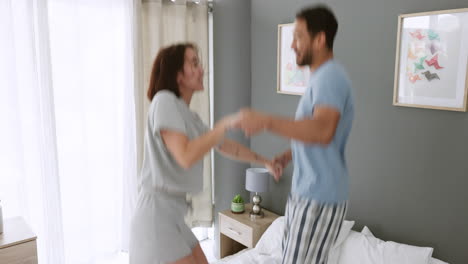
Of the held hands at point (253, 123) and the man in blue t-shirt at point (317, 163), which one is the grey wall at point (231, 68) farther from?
the held hands at point (253, 123)

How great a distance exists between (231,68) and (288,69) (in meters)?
0.61

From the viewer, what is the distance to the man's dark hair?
155 centimetres

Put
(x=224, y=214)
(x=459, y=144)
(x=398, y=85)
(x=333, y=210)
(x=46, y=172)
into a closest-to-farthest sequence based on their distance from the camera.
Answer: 1. (x=333, y=210)
2. (x=459, y=144)
3. (x=398, y=85)
4. (x=46, y=172)
5. (x=224, y=214)

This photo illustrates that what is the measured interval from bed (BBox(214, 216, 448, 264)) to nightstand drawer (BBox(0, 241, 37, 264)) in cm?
120

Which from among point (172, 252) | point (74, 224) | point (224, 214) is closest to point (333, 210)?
point (172, 252)

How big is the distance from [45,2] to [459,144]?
2.87 metres

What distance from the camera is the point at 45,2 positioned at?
2869mm

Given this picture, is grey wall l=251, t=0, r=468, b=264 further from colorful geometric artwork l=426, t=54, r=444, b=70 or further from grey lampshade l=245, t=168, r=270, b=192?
grey lampshade l=245, t=168, r=270, b=192

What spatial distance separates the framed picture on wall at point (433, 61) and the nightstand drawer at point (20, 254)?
247cm

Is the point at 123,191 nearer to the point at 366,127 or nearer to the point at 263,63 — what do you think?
the point at 263,63

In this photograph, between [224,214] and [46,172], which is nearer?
[46,172]

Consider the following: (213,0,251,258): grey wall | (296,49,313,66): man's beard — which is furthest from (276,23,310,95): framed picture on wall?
(296,49,313,66): man's beard

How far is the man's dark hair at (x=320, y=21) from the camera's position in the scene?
1.55m

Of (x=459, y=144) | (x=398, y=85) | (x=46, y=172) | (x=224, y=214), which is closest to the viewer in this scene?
(x=459, y=144)
